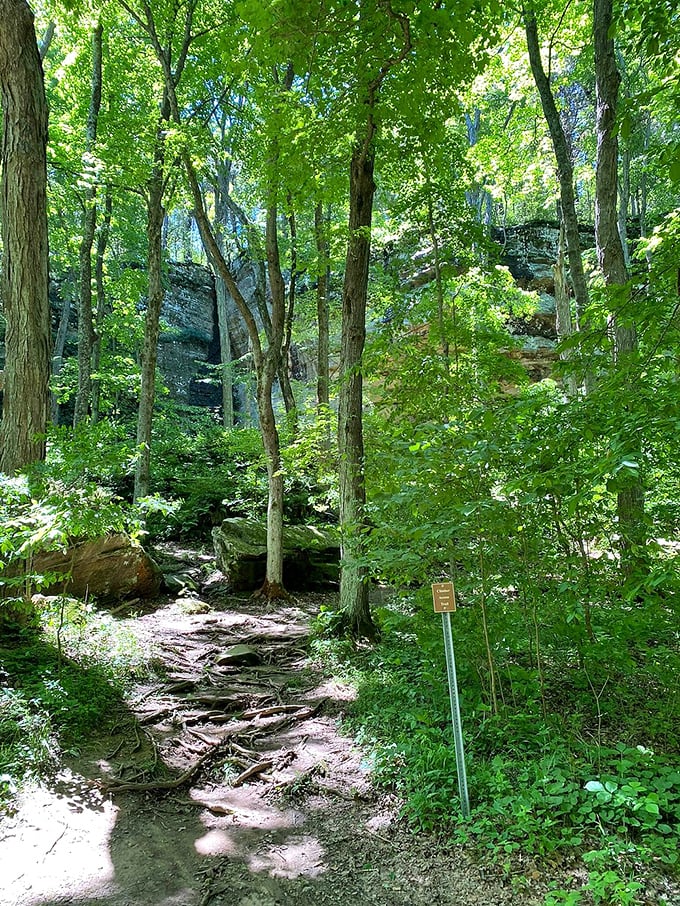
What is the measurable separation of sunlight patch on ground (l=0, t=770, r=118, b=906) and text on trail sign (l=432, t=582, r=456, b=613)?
2.33 metres

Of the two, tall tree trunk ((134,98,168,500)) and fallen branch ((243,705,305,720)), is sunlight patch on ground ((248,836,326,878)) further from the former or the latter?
tall tree trunk ((134,98,168,500))

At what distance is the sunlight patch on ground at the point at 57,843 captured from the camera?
8.88 ft

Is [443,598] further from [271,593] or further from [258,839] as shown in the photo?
[271,593]

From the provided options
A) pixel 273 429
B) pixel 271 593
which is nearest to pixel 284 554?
pixel 271 593

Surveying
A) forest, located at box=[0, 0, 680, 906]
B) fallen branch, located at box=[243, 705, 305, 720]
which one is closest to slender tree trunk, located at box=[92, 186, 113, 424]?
forest, located at box=[0, 0, 680, 906]

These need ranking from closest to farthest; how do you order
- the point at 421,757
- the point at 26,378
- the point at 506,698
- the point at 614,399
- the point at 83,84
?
1. the point at 614,399
2. the point at 421,757
3. the point at 506,698
4. the point at 26,378
5. the point at 83,84

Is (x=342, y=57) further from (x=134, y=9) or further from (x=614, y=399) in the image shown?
(x=134, y=9)

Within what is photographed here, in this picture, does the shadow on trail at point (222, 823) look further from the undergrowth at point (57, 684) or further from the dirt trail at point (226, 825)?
the undergrowth at point (57, 684)

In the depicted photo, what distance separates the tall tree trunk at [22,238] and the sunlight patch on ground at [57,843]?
3.36 m

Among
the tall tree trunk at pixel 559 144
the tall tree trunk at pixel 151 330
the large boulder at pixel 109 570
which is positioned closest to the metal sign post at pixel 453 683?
the large boulder at pixel 109 570

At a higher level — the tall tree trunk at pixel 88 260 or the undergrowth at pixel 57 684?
the tall tree trunk at pixel 88 260

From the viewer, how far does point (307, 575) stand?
1102cm

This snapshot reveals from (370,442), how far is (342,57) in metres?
Result: 4.47

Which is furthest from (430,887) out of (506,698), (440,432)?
(440,432)
